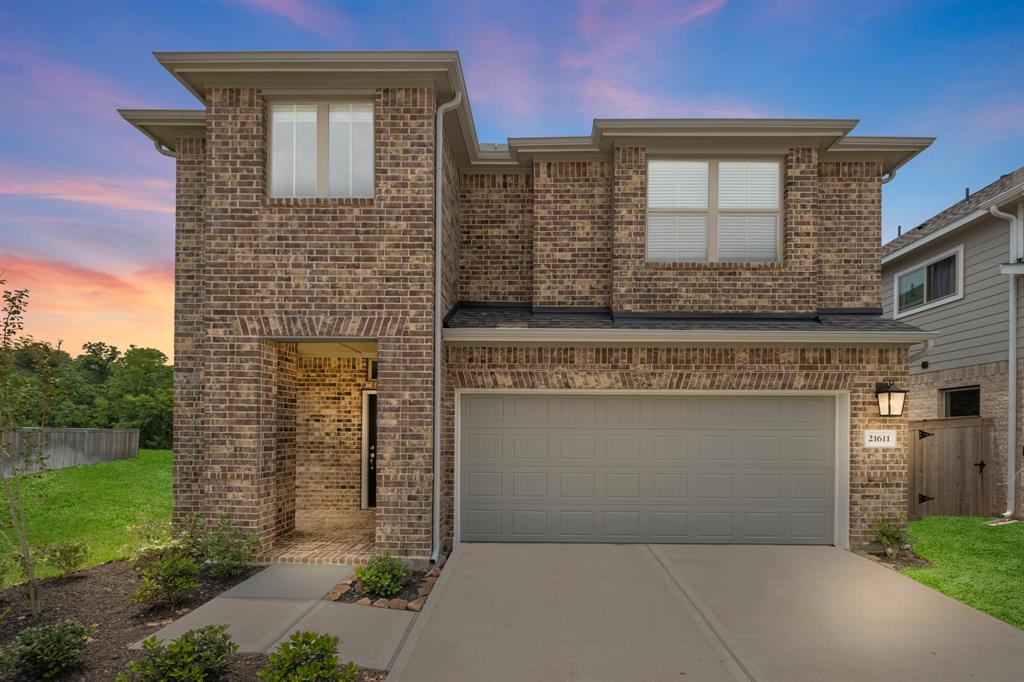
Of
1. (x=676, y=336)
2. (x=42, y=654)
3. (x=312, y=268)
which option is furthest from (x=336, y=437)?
(x=676, y=336)

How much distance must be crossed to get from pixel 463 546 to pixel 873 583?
508 centimetres

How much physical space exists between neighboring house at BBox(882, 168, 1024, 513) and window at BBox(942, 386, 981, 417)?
0.07 ft

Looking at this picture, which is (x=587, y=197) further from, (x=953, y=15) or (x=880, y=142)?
(x=953, y=15)

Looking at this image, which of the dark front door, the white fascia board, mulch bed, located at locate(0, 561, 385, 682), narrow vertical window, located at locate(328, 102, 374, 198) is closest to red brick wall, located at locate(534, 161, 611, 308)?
the white fascia board

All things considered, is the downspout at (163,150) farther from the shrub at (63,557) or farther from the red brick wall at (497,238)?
the shrub at (63,557)

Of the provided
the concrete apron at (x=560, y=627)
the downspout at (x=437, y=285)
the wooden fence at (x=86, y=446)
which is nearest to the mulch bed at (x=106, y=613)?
the concrete apron at (x=560, y=627)

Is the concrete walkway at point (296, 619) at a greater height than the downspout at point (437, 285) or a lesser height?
lesser

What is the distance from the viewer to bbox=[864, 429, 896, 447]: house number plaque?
26.8ft

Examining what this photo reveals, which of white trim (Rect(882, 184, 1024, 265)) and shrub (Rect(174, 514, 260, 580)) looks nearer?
shrub (Rect(174, 514, 260, 580))

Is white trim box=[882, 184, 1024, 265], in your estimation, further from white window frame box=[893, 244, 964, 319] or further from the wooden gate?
the wooden gate

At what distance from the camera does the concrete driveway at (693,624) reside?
14.8 ft

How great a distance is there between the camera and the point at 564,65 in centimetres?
1336

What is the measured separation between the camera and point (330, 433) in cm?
993

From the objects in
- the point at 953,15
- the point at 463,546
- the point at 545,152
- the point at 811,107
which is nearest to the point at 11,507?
the point at 463,546
